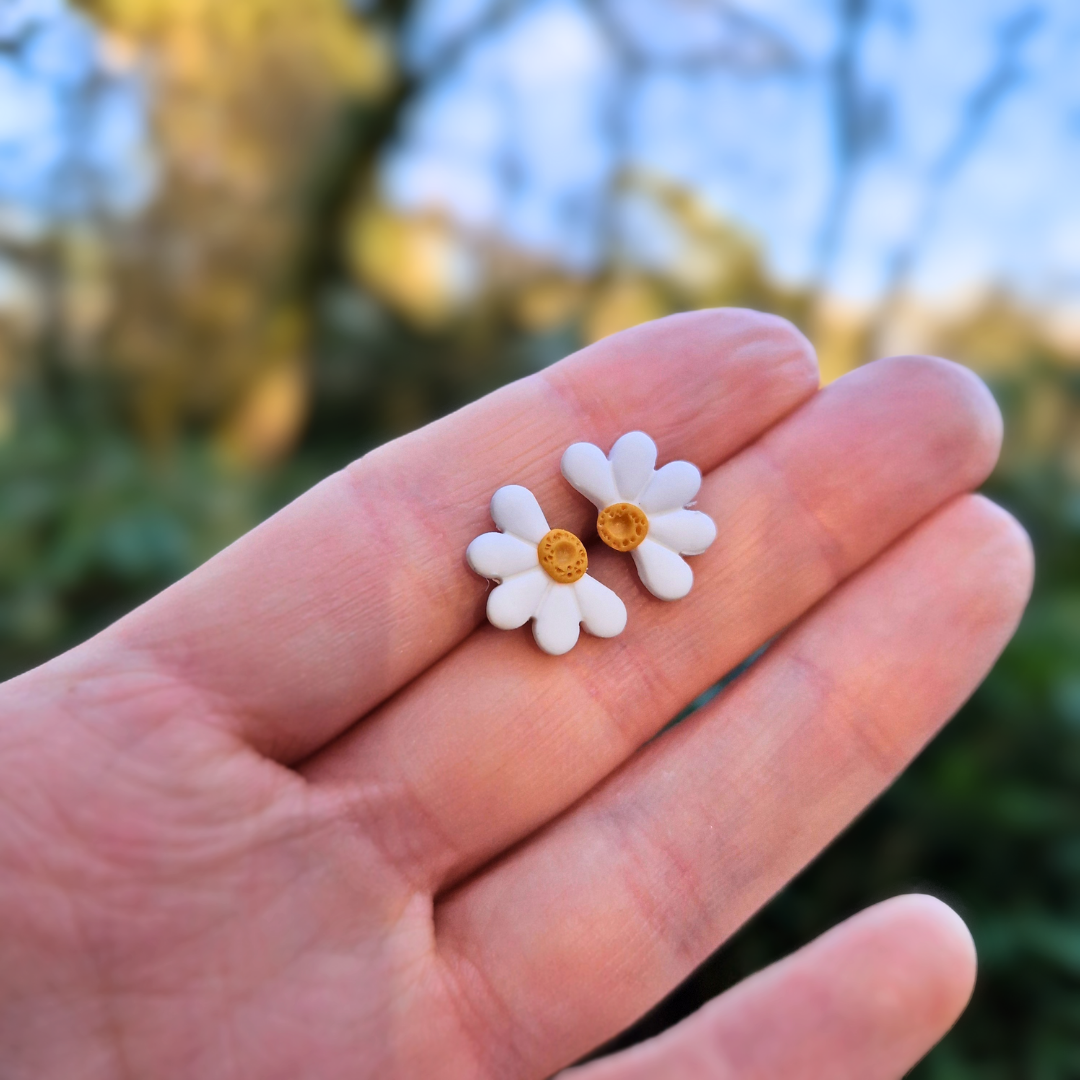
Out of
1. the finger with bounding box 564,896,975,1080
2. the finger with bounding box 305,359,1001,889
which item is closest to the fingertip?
the finger with bounding box 564,896,975,1080

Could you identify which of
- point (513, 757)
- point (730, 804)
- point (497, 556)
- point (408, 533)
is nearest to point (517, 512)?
point (497, 556)

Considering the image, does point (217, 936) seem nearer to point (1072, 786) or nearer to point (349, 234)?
point (1072, 786)

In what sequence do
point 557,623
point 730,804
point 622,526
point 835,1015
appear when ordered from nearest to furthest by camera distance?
point 835,1015, point 730,804, point 557,623, point 622,526

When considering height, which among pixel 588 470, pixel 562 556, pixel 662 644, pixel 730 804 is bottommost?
pixel 730 804

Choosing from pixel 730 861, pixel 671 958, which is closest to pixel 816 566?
pixel 730 861

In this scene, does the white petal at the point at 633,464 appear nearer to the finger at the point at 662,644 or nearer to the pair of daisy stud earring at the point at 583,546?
the pair of daisy stud earring at the point at 583,546

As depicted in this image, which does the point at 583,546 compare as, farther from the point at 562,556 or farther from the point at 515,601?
the point at 515,601

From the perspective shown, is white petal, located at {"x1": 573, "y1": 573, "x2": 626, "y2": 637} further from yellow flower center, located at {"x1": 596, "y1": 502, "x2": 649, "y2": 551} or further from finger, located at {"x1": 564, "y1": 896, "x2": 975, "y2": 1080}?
finger, located at {"x1": 564, "y1": 896, "x2": 975, "y2": 1080}
